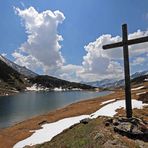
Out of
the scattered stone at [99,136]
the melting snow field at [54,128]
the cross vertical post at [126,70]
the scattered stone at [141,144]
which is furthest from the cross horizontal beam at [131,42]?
the melting snow field at [54,128]

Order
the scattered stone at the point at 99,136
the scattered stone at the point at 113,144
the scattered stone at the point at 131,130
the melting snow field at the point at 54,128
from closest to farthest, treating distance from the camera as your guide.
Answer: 1. the scattered stone at the point at 113,144
2. the scattered stone at the point at 99,136
3. the scattered stone at the point at 131,130
4. the melting snow field at the point at 54,128

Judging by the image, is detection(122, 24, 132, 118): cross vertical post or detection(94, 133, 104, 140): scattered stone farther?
detection(122, 24, 132, 118): cross vertical post

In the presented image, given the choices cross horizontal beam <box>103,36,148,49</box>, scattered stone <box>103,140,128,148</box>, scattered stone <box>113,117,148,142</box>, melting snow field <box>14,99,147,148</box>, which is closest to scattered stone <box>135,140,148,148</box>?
scattered stone <box>113,117,148,142</box>

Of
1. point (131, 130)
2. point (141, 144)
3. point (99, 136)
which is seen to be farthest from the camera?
point (131, 130)

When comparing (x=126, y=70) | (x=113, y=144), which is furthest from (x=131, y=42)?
(x=113, y=144)

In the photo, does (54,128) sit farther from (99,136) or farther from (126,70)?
(99,136)

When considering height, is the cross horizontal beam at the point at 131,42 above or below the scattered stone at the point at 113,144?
above

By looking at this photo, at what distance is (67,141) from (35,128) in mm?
33173

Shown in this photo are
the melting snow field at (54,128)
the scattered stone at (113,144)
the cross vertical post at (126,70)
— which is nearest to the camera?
the scattered stone at (113,144)

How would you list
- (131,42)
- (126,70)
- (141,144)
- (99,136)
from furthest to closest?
(126,70), (131,42), (99,136), (141,144)

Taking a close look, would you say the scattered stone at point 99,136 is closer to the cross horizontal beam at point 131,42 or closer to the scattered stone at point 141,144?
the scattered stone at point 141,144

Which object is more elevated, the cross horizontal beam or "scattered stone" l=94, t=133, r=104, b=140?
the cross horizontal beam

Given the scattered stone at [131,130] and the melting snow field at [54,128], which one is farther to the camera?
the melting snow field at [54,128]

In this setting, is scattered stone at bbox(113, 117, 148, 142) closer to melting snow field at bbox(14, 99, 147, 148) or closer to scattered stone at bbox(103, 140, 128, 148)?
scattered stone at bbox(103, 140, 128, 148)
